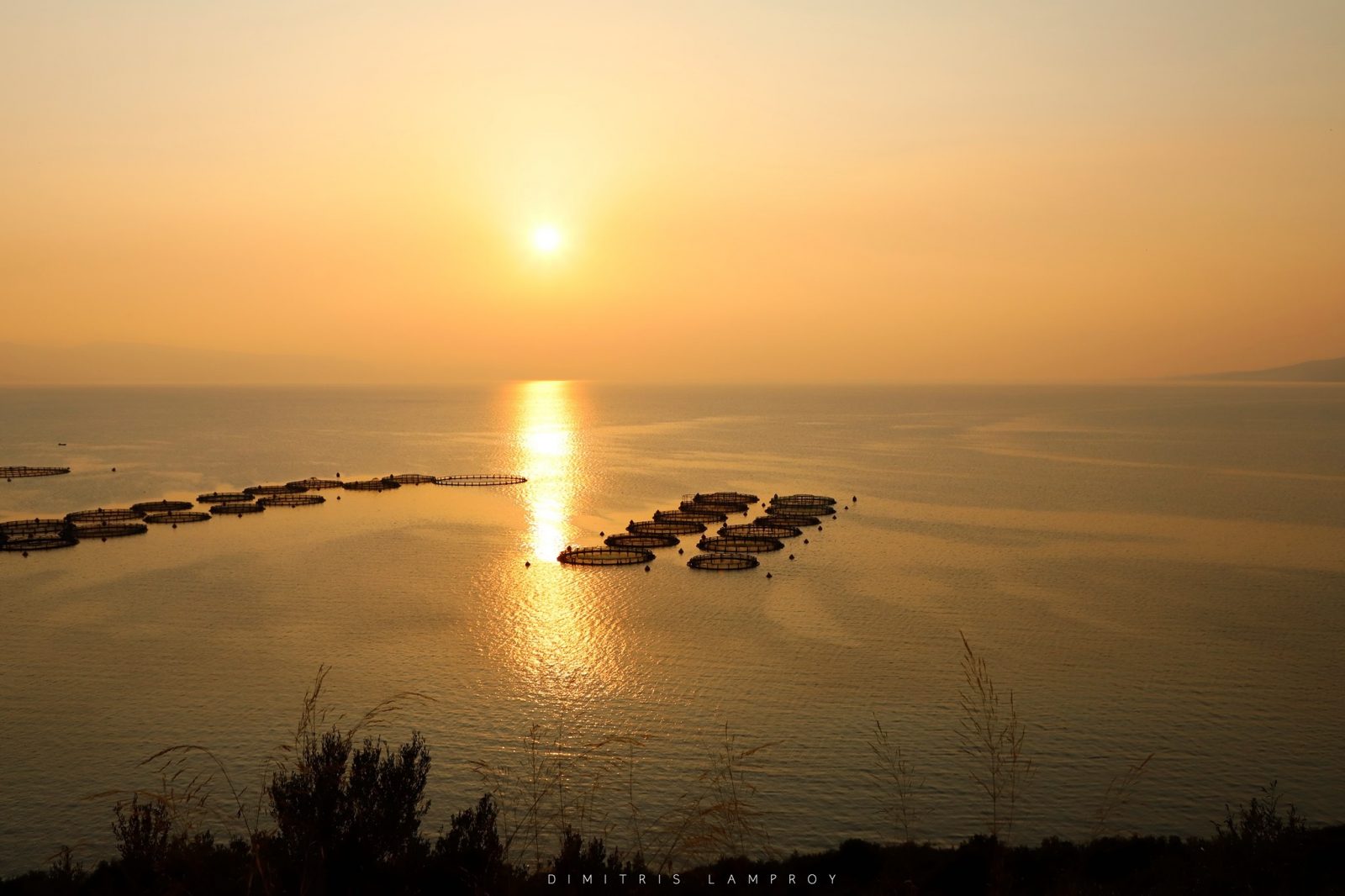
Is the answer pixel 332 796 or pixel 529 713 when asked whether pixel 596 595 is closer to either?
pixel 529 713

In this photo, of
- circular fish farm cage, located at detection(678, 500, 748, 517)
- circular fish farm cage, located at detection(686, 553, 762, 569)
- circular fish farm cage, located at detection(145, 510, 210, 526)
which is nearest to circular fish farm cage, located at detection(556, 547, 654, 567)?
circular fish farm cage, located at detection(686, 553, 762, 569)

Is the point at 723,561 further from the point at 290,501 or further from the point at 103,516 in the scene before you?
the point at 103,516

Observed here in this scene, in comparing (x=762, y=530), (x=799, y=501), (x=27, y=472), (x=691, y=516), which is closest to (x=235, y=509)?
(x=691, y=516)

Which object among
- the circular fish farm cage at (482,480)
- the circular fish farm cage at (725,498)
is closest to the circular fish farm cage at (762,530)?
the circular fish farm cage at (725,498)

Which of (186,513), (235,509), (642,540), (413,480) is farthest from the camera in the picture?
(413,480)

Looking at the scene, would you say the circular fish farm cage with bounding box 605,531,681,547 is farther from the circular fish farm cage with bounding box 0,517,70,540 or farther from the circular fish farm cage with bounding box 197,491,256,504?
the circular fish farm cage with bounding box 0,517,70,540

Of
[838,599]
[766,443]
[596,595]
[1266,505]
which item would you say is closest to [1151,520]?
[1266,505]

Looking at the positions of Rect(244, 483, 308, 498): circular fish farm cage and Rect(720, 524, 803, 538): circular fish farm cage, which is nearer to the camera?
Rect(720, 524, 803, 538): circular fish farm cage
